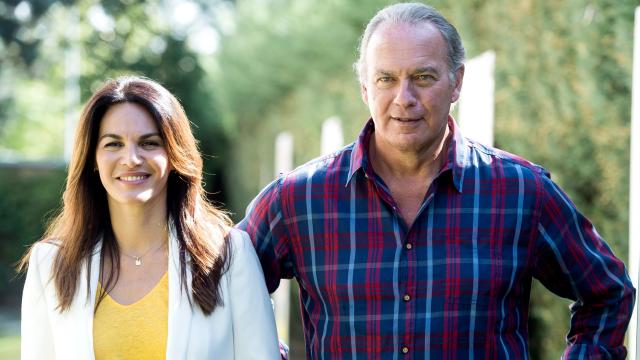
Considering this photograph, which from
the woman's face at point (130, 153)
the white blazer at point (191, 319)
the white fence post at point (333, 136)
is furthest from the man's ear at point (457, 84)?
the white fence post at point (333, 136)

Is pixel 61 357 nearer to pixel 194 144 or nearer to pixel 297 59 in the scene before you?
pixel 194 144

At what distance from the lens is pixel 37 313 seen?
113 inches

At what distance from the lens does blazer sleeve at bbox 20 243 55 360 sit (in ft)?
9.34

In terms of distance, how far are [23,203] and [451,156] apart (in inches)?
538

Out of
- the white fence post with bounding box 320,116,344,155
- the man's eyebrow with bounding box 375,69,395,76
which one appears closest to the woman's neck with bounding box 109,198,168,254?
the man's eyebrow with bounding box 375,69,395,76

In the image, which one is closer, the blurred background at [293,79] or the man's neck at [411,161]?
the man's neck at [411,161]

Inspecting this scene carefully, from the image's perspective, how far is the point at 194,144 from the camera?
9.88 ft

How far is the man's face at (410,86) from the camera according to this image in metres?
2.69

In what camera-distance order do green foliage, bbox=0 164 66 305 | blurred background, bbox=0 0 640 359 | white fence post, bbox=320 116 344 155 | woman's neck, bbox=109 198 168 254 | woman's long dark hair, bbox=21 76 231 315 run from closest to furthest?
woman's long dark hair, bbox=21 76 231 315
woman's neck, bbox=109 198 168 254
blurred background, bbox=0 0 640 359
white fence post, bbox=320 116 344 155
green foliage, bbox=0 164 66 305

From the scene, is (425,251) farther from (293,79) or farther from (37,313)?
(293,79)

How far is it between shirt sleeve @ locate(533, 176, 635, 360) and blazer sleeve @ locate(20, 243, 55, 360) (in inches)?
56.2

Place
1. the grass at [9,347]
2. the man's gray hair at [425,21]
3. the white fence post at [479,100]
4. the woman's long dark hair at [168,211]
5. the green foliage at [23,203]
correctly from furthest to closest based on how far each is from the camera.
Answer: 1. the green foliage at [23,203]
2. the grass at [9,347]
3. the white fence post at [479,100]
4. the woman's long dark hair at [168,211]
5. the man's gray hair at [425,21]

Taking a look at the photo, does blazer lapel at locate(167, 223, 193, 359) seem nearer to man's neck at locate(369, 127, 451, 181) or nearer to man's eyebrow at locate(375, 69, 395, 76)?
man's neck at locate(369, 127, 451, 181)

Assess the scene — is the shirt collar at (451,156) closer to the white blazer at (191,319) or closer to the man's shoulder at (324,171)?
the man's shoulder at (324,171)
